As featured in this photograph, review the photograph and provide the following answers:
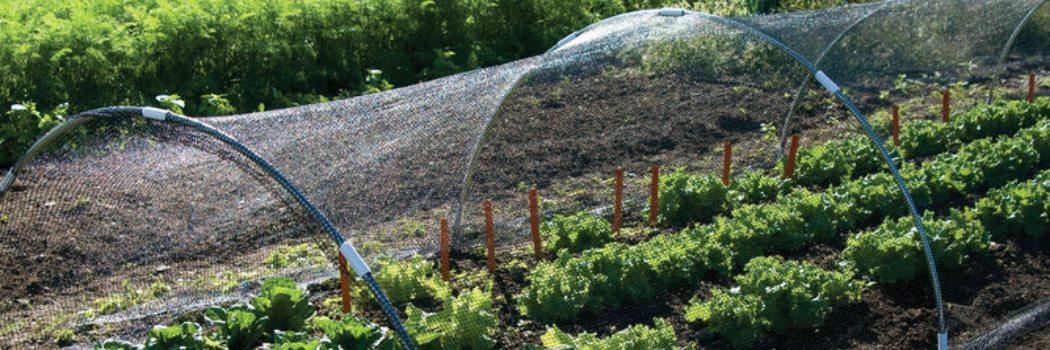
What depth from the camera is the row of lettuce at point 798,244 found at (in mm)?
6551

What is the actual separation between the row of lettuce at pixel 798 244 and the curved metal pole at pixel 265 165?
5.42 feet

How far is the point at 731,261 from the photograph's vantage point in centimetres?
739

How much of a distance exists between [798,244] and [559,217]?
1.84 m

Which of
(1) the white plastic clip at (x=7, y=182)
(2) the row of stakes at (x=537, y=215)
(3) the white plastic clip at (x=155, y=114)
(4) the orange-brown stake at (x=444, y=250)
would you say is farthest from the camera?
(4) the orange-brown stake at (x=444, y=250)

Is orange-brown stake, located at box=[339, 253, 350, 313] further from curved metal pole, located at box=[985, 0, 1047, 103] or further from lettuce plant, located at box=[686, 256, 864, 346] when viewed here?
curved metal pole, located at box=[985, 0, 1047, 103]

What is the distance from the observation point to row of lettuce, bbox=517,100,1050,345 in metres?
6.55

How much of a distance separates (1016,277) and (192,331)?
5.71 m

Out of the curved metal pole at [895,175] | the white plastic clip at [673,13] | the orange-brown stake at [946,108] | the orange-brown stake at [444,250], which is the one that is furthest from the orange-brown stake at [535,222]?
the orange-brown stake at [946,108]

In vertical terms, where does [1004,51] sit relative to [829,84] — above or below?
below

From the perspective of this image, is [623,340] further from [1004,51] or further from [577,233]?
[1004,51]

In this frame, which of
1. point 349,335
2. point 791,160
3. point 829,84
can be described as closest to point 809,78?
point 791,160

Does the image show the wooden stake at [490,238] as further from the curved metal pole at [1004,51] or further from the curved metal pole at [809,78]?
the curved metal pole at [1004,51]

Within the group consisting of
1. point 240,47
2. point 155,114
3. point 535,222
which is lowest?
point 535,222

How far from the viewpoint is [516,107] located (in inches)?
378
